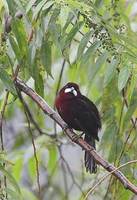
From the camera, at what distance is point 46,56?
228cm

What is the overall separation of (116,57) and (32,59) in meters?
0.28

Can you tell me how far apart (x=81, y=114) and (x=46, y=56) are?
521mm

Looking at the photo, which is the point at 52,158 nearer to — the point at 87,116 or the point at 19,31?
the point at 87,116

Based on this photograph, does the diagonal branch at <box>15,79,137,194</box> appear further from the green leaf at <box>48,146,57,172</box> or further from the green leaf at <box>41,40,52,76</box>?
the green leaf at <box>48,146,57,172</box>

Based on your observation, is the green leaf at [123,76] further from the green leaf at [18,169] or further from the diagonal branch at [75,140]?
the green leaf at [18,169]

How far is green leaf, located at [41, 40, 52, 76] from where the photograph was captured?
2271mm

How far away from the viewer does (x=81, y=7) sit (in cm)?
201

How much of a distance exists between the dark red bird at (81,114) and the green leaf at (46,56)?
0.47 m

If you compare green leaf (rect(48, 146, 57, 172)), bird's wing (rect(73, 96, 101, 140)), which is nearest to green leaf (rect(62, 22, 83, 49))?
bird's wing (rect(73, 96, 101, 140))

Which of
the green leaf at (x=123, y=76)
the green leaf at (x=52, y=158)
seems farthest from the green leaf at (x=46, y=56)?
the green leaf at (x=52, y=158)

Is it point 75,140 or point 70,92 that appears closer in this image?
point 75,140

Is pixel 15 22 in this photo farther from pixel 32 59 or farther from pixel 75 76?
pixel 75 76

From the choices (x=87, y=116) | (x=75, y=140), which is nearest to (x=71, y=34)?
(x=75, y=140)

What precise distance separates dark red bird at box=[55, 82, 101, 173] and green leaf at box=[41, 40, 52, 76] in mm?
466
